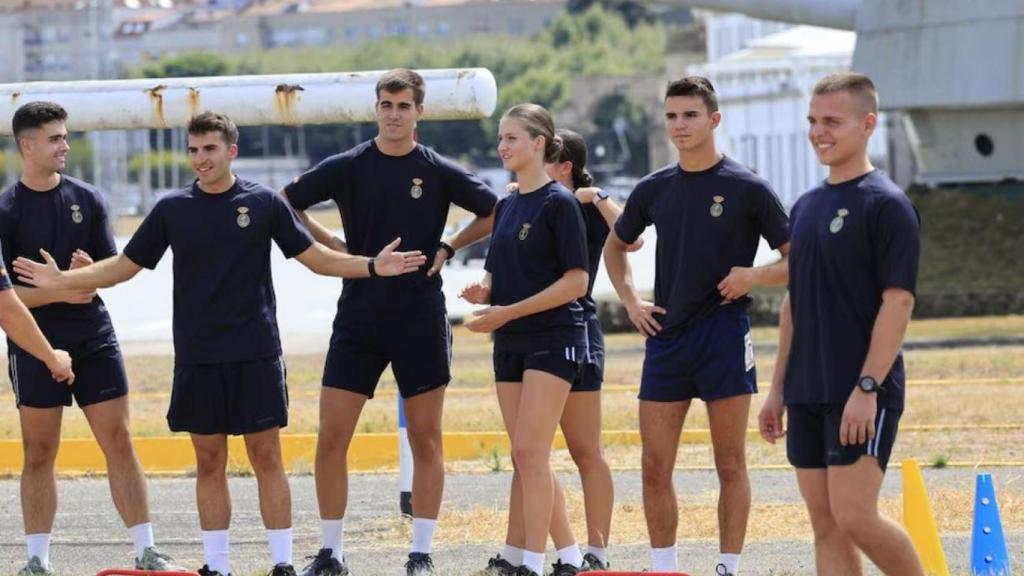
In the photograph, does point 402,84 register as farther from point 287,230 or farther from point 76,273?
point 76,273

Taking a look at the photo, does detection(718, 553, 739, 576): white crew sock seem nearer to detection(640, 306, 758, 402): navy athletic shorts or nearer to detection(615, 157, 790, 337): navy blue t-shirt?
detection(640, 306, 758, 402): navy athletic shorts

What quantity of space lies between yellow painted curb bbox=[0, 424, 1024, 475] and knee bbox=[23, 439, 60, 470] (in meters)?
4.87

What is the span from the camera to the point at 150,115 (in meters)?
12.5

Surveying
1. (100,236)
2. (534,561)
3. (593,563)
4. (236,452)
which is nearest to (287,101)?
(100,236)

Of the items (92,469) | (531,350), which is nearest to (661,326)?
(531,350)

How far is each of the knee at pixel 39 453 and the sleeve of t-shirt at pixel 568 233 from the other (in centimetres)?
262

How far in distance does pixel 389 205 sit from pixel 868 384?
10.0 ft

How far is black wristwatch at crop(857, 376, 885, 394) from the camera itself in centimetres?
762

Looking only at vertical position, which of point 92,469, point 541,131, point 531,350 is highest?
point 541,131

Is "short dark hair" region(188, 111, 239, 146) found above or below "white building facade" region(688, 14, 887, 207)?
below

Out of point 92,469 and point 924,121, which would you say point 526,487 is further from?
point 924,121

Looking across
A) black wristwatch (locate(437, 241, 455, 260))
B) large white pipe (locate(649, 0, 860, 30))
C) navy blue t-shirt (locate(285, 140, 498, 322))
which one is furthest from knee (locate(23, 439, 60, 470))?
large white pipe (locate(649, 0, 860, 30))

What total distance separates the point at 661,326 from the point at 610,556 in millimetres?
1978

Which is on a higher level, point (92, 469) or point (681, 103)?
point (681, 103)
